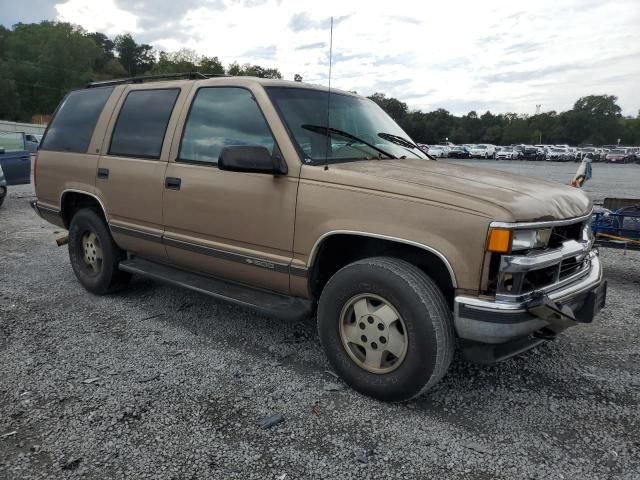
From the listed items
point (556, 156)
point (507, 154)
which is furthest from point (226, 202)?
point (507, 154)

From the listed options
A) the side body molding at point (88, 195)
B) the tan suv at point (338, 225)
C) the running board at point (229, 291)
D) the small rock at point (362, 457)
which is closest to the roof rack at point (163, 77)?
the tan suv at point (338, 225)

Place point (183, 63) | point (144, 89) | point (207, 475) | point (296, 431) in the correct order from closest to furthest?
point (207, 475) → point (296, 431) → point (144, 89) → point (183, 63)

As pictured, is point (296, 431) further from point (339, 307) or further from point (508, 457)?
point (508, 457)

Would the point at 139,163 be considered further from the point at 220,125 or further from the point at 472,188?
the point at 472,188

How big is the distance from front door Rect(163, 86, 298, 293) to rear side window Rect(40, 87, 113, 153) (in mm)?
1387

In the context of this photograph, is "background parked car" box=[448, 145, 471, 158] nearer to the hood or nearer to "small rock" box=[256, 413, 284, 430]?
the hood

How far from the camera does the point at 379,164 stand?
344 cm

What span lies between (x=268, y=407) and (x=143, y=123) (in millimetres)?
2712

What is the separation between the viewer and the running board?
3.39 m

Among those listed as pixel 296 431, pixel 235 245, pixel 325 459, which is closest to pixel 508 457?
pixel 325 459

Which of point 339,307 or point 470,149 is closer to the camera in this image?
point 339,307

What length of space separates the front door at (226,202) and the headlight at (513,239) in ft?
4.21

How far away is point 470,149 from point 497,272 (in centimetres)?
5747

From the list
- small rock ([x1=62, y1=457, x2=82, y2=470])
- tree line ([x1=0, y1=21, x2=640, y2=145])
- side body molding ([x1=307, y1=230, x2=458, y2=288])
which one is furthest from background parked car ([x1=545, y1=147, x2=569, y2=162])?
small rock ([x1=62, y1=457, x2=82, y2=470])
